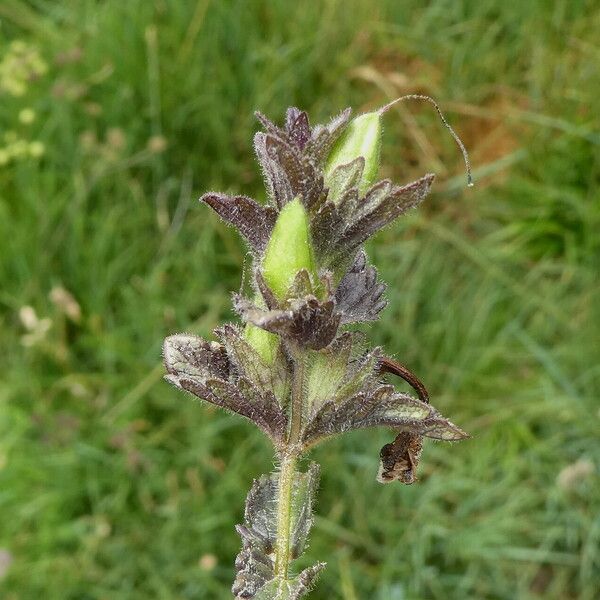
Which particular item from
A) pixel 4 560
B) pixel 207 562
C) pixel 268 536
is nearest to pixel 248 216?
pixel 268 536

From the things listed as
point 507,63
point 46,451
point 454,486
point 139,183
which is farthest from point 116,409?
point 507,63

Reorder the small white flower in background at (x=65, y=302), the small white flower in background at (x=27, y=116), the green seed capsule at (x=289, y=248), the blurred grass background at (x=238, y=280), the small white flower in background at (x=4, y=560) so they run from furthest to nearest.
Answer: the small white flower in background at (x=27, y=116), the small white flower in background at (x=65, y=302), the blurred grass background at (x=238, y=280), the small white flower in background at (x=4, y=560), the green seed capsule at (x=289, y=248)

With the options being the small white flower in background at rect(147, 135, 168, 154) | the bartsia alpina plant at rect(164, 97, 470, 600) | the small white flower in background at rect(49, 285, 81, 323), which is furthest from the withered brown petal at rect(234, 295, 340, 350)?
the small white flower in background at rect(147, 135, 168, 154)

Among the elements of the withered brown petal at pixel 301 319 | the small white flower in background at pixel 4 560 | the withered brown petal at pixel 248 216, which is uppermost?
the small white flower in background at pixel 4 560

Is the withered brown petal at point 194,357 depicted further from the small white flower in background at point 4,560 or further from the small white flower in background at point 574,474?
the small white flower in background at point 574,474

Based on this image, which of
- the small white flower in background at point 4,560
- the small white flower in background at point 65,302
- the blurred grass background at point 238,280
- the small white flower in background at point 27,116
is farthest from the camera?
the small white flower in background at point 27,116

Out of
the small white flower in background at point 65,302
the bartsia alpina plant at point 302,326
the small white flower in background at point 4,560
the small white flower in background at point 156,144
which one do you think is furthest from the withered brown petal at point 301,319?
the small white flower in background at point 156,144

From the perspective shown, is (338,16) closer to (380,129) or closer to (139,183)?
(139,183)

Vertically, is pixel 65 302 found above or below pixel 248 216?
above

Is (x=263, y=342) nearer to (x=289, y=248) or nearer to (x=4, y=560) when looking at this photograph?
(x=289, y=248)
